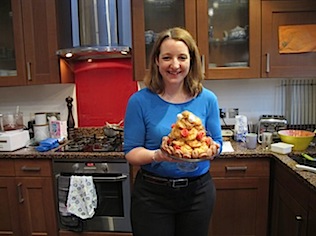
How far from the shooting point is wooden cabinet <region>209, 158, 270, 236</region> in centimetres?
192

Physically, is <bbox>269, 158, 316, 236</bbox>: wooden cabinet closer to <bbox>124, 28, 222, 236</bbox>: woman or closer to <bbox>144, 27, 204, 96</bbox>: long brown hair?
<bbox>124, 28, 222, 236</bbox>: woman

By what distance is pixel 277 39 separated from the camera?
207cm

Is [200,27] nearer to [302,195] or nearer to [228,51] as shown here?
[228,51]

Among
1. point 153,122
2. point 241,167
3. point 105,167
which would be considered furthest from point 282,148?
point 105,167

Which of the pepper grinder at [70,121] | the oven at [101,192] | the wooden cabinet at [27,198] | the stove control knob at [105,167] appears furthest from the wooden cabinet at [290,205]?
the pepper grinder at [70,121]

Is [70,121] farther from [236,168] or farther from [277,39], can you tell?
[277,39]

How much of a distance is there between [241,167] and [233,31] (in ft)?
3.25

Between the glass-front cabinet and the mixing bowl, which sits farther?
the glass-front cabinet

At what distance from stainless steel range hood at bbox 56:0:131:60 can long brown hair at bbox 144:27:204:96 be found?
92 centimetres

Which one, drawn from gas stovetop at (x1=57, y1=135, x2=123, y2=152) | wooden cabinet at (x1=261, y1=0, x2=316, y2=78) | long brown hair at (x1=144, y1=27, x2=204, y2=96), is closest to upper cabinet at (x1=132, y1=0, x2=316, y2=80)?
wooden cabinet at (x1=261, y1=0, x2=316, y2=78)

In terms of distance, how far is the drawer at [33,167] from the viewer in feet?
6.71

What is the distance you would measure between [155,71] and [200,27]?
3.27 ft

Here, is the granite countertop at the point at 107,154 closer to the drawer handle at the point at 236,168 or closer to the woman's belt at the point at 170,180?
the drawer handle at the point at 236,168

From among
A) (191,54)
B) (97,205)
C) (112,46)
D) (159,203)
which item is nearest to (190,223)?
(159,203)
